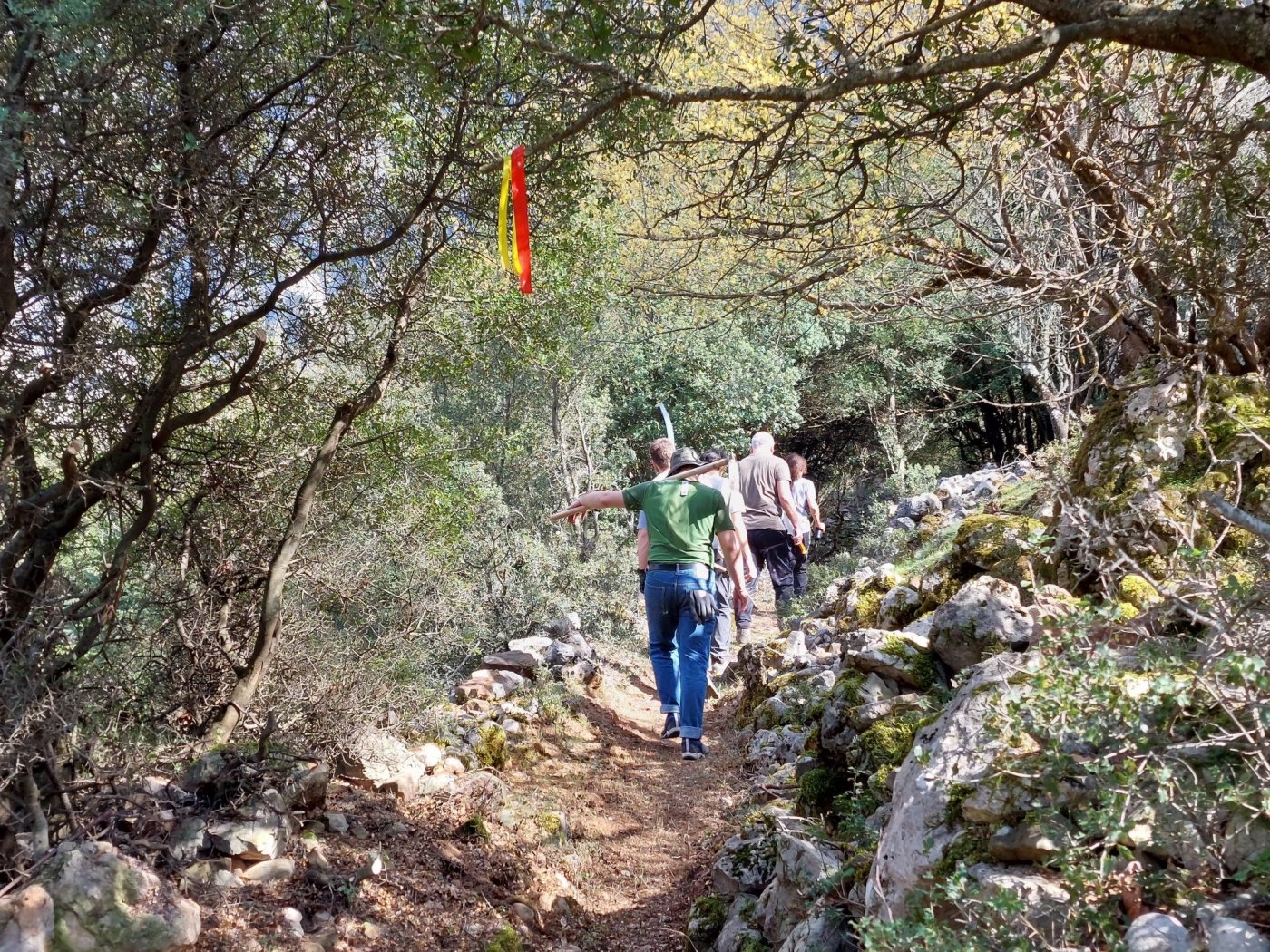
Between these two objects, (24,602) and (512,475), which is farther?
(512,475)

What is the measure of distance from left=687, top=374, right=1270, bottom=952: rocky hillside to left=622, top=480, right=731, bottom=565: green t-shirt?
158 centimetres

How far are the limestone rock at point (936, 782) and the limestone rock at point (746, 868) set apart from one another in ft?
3.49

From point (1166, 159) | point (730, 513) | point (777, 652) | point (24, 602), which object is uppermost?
point (1166, 159)

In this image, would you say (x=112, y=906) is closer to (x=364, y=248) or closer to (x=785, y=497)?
(x=364, y=248)

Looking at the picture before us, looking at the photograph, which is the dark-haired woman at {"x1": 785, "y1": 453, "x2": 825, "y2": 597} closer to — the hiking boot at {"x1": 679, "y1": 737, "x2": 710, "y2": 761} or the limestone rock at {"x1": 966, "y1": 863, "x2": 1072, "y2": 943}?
the hiking boot at {"x1": 679, "y1": 737, "x2": 710, "y2": 761}

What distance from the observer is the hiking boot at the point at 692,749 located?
622 cm

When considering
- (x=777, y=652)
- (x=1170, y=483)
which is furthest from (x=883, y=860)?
(x=777, y=652)

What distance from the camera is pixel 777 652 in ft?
25.1

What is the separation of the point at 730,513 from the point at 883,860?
12.1 ft

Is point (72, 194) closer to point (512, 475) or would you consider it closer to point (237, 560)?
point (237, 560)

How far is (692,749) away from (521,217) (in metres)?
3.90

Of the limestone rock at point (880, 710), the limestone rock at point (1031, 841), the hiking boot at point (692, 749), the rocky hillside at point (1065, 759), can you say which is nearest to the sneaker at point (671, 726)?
the hiking boot at point (692, 749)

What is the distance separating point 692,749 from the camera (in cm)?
625

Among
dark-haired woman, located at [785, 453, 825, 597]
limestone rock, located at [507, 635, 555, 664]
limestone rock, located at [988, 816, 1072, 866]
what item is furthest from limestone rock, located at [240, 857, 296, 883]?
dark-haired woman, located at [785, 453, 825, 597]
